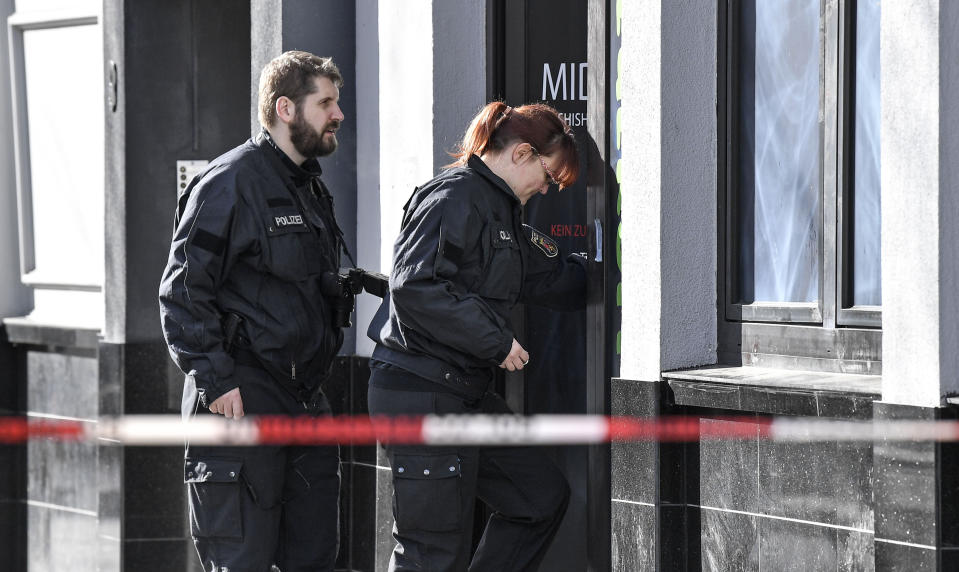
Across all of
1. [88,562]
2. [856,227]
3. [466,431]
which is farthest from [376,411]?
[88,562]

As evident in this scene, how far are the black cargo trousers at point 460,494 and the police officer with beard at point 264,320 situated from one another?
1.14 feet

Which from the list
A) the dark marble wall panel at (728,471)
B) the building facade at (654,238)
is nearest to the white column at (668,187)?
the building facade at (654,238)

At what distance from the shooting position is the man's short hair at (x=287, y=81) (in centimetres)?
516

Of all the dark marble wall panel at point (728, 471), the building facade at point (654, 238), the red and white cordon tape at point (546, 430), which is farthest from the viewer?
the dark marble wall panel at point (728, 471)

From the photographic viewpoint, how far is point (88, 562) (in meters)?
8.09

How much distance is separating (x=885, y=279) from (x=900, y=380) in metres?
0.29

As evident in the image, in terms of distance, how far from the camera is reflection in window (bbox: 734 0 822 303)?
466cm

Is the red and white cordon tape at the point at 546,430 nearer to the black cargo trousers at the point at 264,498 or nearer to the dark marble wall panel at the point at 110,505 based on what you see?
the black cargo trousers at the point at 264,498

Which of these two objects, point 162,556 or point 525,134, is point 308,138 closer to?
point 525,134

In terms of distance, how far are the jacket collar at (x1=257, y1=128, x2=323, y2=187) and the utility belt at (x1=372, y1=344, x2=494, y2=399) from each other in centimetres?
69

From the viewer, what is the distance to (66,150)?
27.9ft

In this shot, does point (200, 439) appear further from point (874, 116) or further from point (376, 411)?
point (874, 116)

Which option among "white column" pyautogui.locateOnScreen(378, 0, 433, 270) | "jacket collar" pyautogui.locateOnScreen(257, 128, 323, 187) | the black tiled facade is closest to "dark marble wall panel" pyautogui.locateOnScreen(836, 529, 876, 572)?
the black tiled facade

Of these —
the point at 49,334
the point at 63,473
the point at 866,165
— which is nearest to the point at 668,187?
the point at 866,165
